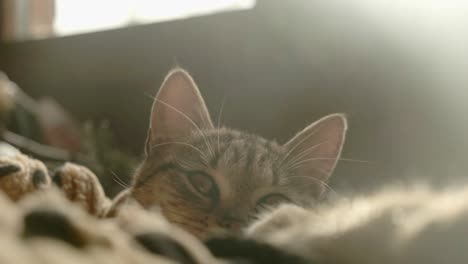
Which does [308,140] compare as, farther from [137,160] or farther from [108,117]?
[108,117]

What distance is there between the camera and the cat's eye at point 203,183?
0.48 m

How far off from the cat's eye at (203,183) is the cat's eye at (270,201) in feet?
0.15

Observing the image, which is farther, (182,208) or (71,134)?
(71,134)

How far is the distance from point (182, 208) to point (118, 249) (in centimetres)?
21

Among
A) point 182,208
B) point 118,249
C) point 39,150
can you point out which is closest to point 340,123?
point 182,208

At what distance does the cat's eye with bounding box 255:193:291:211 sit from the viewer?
1.48 feet

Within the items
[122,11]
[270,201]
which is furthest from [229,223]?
[122,11]

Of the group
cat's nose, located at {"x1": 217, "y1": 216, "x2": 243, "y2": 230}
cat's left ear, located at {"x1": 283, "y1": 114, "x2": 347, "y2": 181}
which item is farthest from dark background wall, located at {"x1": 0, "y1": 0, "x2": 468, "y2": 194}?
cat's nose, located at {"x1": 217, "y1": 216, "x2": 243, "y2": 230}

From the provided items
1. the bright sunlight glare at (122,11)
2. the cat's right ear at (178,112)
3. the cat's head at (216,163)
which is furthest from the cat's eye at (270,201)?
the bright sunlight glare at (122,11)

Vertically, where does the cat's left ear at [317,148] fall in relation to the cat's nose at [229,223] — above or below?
above

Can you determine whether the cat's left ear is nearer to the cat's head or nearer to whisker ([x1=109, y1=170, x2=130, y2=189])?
the cat's head

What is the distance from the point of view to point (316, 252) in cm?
30

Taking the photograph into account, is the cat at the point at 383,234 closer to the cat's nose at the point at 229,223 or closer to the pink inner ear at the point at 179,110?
the cat's nose at the point at 229,223

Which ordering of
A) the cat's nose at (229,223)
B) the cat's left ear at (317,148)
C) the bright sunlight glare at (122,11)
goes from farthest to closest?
1. the bright sunlight glare at (122,11)
2. the cat's left ear at (317,148)
3. the cat's nose at (229,223)
